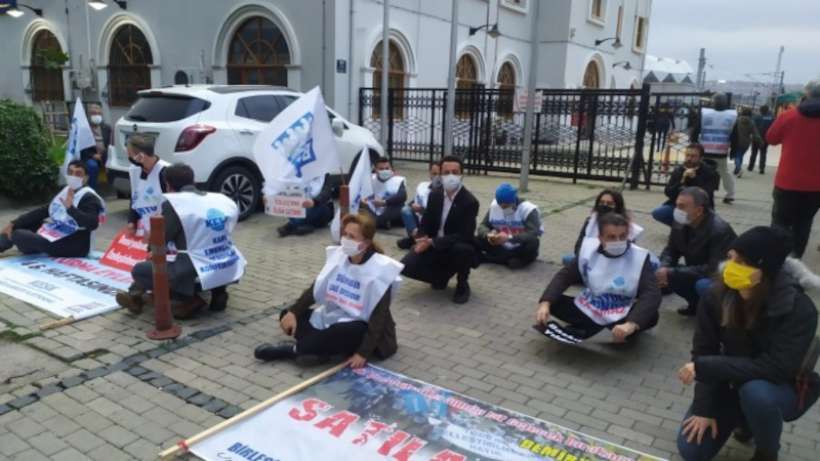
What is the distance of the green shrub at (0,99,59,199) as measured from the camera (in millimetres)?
8961

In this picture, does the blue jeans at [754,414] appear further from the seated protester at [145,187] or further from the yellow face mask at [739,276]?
the seated protester at [145,187]

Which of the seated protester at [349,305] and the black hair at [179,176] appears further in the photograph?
the black hair at [179,176]

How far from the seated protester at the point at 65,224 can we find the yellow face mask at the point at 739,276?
18.6 ft

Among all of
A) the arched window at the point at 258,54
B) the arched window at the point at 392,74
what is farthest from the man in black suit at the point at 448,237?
the arched window at the point at 258,54

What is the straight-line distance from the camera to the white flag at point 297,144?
19.6ft

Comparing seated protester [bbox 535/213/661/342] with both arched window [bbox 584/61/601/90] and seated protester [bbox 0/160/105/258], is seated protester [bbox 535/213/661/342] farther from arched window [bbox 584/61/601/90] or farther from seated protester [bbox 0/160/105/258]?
arched window [bbox 584/61/601/90]

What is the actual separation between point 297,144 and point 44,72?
17695 mm

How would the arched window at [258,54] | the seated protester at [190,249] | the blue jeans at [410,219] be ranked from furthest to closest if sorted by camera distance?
the arched window at [258,54] < the blue jeans at [410,219] < the seated protester at [190,249]

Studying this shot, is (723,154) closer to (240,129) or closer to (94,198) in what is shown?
(240,129)

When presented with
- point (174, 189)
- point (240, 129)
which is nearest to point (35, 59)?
point (240, 129)

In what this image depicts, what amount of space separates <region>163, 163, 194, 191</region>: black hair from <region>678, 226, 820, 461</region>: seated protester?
3.94m

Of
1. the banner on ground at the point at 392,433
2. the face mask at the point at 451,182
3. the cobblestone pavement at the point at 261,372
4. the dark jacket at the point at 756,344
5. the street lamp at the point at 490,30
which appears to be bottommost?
the cobblestone pavement at the point at 261,372

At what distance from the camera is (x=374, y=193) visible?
332 inches

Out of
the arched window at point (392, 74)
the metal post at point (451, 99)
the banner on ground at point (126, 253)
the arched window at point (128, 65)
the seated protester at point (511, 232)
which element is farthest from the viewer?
the arched window at point (128, 65)
